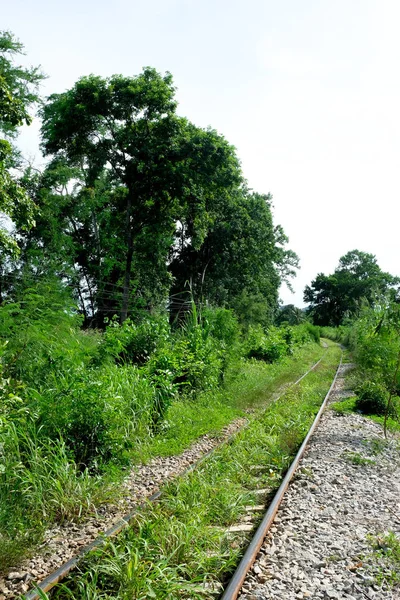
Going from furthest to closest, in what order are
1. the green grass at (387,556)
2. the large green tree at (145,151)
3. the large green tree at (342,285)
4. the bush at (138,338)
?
1. the large green tree at (342,285)
2. the large green tree at (145,151)
3. the bush at (138,338)
4. the green grass at (387,556)

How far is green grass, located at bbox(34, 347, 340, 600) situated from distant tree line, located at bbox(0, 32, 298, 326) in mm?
14599

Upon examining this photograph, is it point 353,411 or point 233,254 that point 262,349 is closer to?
point 353,411

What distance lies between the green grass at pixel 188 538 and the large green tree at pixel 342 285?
323ft

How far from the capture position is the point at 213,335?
15664 millimetres

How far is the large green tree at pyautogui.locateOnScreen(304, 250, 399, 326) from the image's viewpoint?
10469 cm

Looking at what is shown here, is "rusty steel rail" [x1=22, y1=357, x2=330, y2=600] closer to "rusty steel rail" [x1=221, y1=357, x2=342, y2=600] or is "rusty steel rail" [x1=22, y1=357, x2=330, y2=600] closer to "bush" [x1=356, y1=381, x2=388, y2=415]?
"rusty steel rail" [x1=221, y1=357, x2=342, y2=600]

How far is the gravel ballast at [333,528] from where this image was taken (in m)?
4.16

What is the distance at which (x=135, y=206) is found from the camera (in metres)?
32.0

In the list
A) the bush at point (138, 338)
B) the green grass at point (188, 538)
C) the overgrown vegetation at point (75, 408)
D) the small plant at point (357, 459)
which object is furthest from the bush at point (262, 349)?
the green grass at point (188, 538)

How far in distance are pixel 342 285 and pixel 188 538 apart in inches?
4277

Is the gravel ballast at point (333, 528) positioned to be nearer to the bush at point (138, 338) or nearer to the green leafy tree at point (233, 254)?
the bush at point (138, 338)

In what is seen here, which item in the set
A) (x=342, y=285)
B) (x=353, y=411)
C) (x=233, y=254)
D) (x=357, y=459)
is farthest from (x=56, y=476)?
(x=342, y=285)

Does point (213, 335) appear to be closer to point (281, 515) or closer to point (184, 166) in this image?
point (281, 515)

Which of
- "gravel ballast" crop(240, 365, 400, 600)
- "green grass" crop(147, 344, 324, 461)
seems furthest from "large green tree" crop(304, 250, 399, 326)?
"gravel ballast" crop(240, 365, 400, 600)
